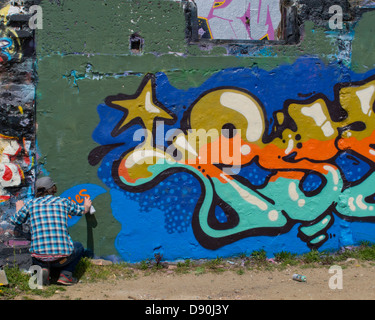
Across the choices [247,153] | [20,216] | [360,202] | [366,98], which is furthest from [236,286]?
[366,98]

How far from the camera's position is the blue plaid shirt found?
466 cm

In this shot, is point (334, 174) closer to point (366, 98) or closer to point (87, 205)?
point (366, 98)

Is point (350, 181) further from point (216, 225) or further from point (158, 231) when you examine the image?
point (158, 231)

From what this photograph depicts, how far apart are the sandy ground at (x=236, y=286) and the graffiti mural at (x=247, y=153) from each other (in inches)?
21.1

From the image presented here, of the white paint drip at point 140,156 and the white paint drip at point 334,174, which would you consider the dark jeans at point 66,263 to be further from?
the white paint drip at point 334,174

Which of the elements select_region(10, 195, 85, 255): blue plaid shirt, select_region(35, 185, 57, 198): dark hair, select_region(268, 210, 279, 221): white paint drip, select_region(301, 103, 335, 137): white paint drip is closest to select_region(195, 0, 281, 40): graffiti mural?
select_region(301, 103, 335, 137): white paint drip

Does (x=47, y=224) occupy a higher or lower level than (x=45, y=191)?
lower

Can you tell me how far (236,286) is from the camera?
5.01 meters

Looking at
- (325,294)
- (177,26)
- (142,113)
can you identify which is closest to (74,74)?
(142,113)

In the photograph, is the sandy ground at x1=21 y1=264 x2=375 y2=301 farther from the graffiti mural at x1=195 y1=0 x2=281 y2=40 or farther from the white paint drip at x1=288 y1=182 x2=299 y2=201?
the graffiti mural at x1=195 y1=0 x2=281 y2=40

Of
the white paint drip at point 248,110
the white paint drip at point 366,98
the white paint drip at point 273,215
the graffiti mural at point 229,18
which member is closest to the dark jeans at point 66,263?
the white paint drip at point 273,215

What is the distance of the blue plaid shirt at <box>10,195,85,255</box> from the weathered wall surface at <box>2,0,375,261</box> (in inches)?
25.7

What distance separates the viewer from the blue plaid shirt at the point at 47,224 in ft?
15.3

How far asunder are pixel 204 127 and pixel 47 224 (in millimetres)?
2254
